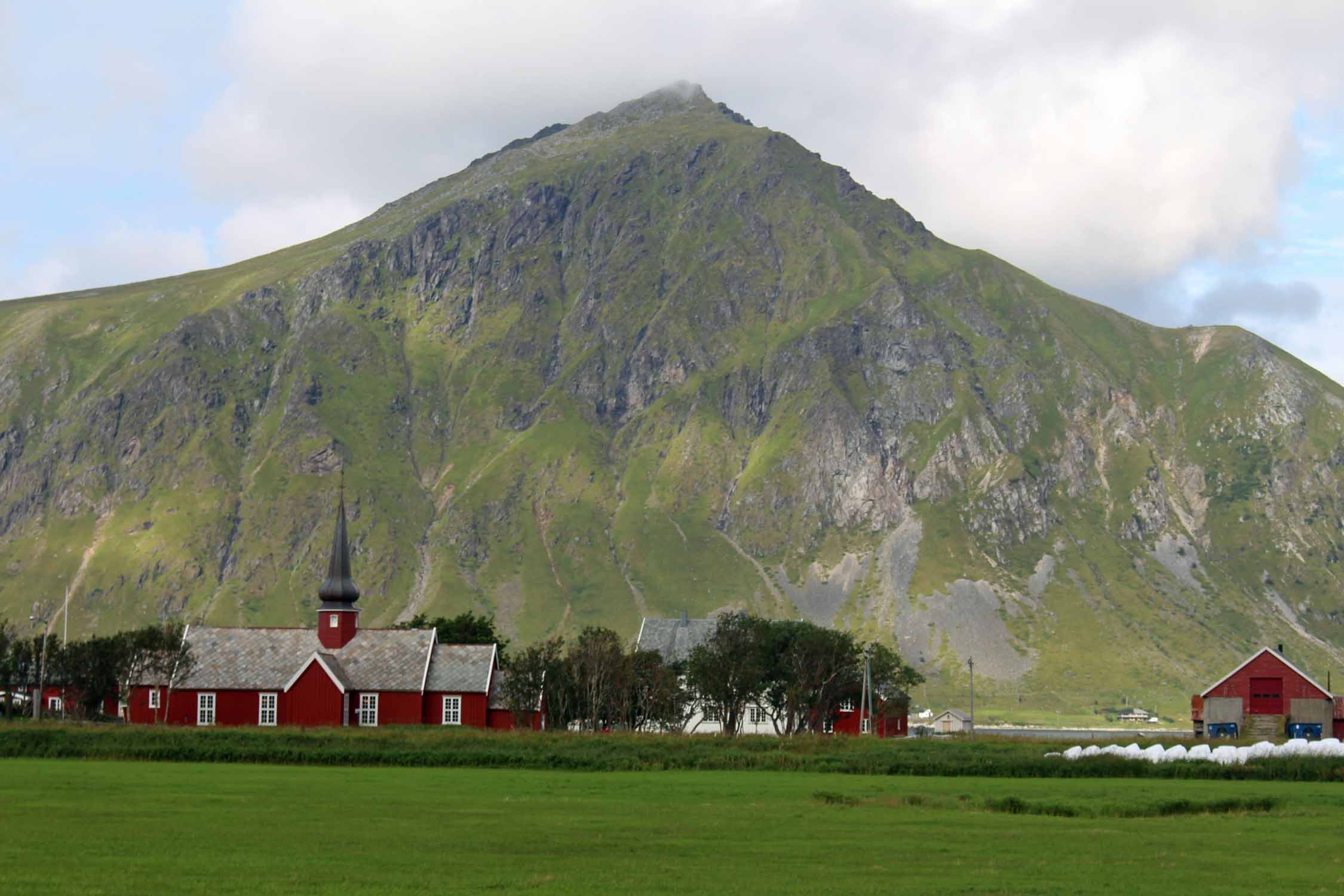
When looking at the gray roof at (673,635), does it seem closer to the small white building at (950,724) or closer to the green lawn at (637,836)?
the small white building at (950,724)

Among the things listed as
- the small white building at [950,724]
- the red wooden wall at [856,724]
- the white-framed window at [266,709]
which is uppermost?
the white-framed window at [266,709]

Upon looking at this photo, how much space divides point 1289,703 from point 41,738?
325 feet

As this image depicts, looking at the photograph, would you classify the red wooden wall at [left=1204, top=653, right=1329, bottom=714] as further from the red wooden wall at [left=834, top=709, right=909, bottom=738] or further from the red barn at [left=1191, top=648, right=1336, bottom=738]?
the red wooden wall at [left=834, top=709, right=909, bottom=738]

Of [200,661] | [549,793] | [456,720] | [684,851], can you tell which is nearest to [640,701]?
[456,720]

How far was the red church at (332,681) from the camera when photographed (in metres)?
124

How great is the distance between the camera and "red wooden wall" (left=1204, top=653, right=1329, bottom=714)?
140875mm

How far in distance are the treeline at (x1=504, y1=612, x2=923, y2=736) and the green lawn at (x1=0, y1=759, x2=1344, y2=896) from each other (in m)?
51.9

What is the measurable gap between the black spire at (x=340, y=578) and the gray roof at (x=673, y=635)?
44098 mm

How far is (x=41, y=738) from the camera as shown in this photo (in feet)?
279

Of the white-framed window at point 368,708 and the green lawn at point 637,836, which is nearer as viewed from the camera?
the green lawn at point 637,836

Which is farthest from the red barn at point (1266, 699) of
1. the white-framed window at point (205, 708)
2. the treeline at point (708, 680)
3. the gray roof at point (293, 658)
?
the white-framed window at point (205, 708)

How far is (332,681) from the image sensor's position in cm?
12369

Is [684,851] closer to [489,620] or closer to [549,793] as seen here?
[549,793]

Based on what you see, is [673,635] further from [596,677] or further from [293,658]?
[293,658]
